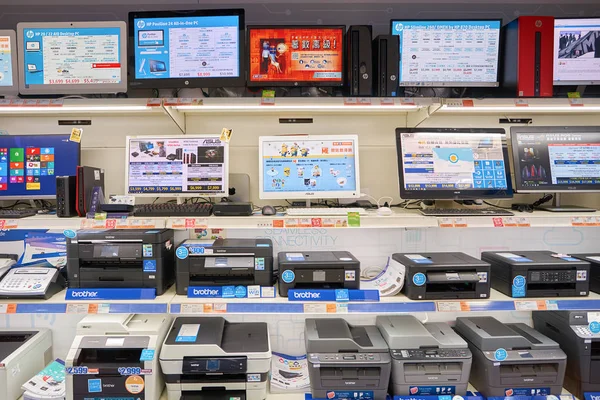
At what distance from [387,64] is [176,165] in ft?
4.44

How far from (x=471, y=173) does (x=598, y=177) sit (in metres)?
0.75

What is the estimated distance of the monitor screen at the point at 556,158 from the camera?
221cm

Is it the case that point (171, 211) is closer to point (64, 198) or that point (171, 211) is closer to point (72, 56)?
point (64, 198)

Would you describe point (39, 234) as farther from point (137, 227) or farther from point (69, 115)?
point (137, 227)

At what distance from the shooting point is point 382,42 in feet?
6.94

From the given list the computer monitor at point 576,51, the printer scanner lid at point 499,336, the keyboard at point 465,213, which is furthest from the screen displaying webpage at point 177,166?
the computer monitor at point 576,51

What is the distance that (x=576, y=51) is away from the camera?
217 centimetres

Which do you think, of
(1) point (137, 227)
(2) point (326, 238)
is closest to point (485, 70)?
(2) point (326, 238)

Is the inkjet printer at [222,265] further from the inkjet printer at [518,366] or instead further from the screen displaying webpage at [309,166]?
the inkjet printer at [518,366]

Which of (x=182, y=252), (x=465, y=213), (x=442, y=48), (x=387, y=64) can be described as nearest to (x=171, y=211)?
(x=182, y=252)

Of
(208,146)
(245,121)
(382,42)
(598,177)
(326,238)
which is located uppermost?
(382,42)

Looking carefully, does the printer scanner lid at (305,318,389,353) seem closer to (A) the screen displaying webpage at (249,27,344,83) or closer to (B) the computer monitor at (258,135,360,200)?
(B) the computer monitor at (258,135,360,200)

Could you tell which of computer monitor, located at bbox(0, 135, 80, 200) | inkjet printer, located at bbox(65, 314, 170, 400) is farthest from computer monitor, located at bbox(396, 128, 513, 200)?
computer monitor, located at bbox(0, 135, 80, 200)

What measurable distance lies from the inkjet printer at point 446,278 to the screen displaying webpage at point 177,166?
3.94 ft
